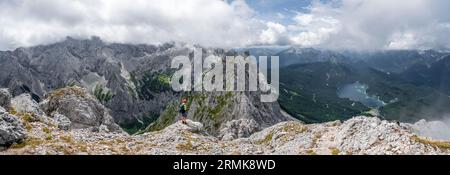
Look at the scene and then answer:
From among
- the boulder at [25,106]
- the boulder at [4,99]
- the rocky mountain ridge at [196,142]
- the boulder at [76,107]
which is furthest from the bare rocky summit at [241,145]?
the boulder at [76,107]

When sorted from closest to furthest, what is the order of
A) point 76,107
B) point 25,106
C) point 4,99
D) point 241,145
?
point 241,145, point 4,99, point 25,106, point 76,107

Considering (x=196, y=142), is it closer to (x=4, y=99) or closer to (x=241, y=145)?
(x=241, y=145)

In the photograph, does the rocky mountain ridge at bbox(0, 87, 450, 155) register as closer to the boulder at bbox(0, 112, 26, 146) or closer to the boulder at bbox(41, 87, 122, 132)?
the boulder at bbox(0, 112, 26, 146)

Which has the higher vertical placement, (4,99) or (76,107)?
Answer: (4,99)

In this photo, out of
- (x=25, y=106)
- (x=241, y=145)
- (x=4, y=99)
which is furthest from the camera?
(x=25, y=106)

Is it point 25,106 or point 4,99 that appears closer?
point 4,99

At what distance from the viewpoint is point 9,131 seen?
183 feet

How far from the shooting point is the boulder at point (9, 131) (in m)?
54.7

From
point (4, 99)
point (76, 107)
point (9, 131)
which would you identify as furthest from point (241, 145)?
point (76, 107)

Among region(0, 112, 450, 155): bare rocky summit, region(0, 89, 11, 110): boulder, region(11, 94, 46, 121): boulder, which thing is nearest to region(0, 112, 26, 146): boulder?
region(0, 112, 450, 155): bare rocky summit

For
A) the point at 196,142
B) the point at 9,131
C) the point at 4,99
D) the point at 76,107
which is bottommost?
the point at 76,107

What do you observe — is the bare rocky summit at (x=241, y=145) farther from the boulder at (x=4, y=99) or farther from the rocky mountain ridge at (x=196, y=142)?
the boulder at (x=4, y=99)
